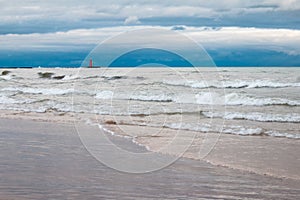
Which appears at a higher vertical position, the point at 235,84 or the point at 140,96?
the point at 235,84

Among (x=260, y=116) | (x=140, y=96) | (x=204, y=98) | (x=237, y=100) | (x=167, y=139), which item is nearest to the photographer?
(x=167, y=139)

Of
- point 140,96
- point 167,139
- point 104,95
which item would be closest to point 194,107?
point 140,96

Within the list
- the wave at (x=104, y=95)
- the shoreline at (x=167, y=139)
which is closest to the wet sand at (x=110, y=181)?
the shoreline at (x=167, y=139)

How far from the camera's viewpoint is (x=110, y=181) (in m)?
6.83

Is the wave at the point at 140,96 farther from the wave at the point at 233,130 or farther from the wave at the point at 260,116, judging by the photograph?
the wave at the point at 233,130

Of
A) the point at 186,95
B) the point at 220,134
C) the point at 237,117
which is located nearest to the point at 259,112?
the point at 237,117

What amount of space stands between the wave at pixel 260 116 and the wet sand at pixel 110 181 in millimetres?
7508

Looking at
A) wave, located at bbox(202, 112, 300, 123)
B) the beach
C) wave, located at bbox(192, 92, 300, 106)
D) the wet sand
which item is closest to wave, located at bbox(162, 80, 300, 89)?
wave, located at bbox(192, 92, 300, 106)

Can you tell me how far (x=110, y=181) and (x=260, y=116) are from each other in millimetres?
10235

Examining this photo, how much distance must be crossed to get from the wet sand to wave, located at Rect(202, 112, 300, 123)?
7.51 metres

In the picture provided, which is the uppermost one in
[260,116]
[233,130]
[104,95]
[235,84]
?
[235,84]

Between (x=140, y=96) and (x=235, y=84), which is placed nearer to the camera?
(x=140, y=96)

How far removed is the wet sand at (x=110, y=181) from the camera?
616cm

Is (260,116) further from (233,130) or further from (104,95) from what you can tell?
(104,95)
